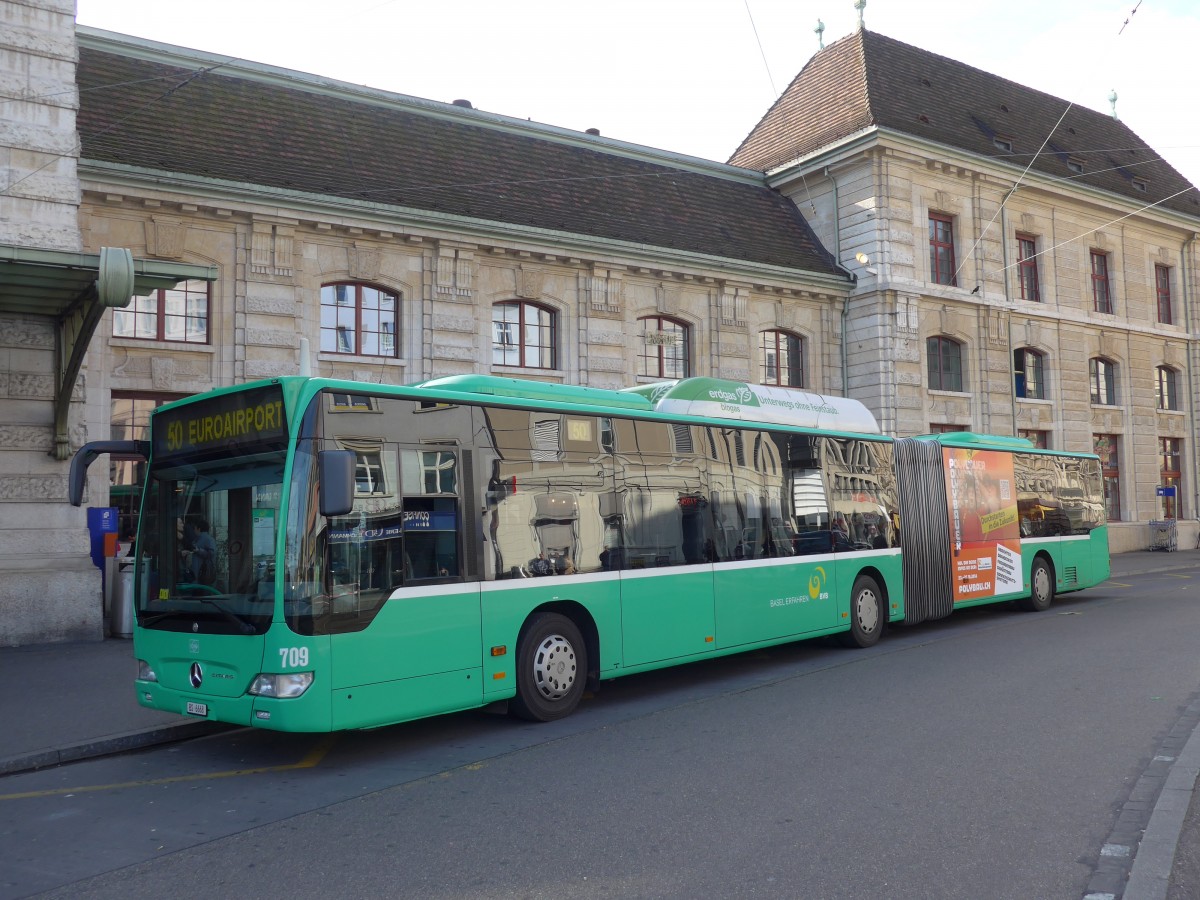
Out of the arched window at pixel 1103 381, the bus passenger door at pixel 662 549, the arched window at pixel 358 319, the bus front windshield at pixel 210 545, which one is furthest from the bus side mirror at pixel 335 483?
the arched window at pixel 1103 381

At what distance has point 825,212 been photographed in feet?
89.7

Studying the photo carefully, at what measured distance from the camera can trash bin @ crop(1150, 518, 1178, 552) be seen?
106ft

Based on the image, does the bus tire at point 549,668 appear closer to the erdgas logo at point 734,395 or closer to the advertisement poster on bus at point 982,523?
the erdgas logo at point 734,395

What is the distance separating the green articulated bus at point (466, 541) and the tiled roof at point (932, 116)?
17.3 metres

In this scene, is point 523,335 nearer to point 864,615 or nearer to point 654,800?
point 864,615

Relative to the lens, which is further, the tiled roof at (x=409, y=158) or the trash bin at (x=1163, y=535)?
the trash bin at (x=1163, y=535)

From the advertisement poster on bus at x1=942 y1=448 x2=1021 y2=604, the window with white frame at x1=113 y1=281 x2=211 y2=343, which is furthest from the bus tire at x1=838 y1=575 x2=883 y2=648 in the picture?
the window with white frame at x1=113 y1=281 x2=211 y2=343

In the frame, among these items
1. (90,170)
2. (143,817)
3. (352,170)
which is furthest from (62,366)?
(143,817)

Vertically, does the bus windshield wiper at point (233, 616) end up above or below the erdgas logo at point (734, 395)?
below

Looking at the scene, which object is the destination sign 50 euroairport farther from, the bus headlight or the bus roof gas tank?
the bus roof gas tank

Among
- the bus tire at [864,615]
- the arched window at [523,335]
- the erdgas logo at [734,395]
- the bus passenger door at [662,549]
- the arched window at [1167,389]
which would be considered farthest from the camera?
the arched window at [1167,389]

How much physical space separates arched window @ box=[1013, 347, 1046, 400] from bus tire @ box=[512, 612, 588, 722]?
2340cm

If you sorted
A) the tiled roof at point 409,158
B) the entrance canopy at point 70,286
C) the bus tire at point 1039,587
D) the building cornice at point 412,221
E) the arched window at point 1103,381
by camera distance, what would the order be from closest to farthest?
the entrance canopy at point 70,286 < the building cornice at point 412,221 < the tiled roof at point 409,158 < the bus tire at point 1039,587 < the arched window at point 1103,381

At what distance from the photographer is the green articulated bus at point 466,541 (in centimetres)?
725
